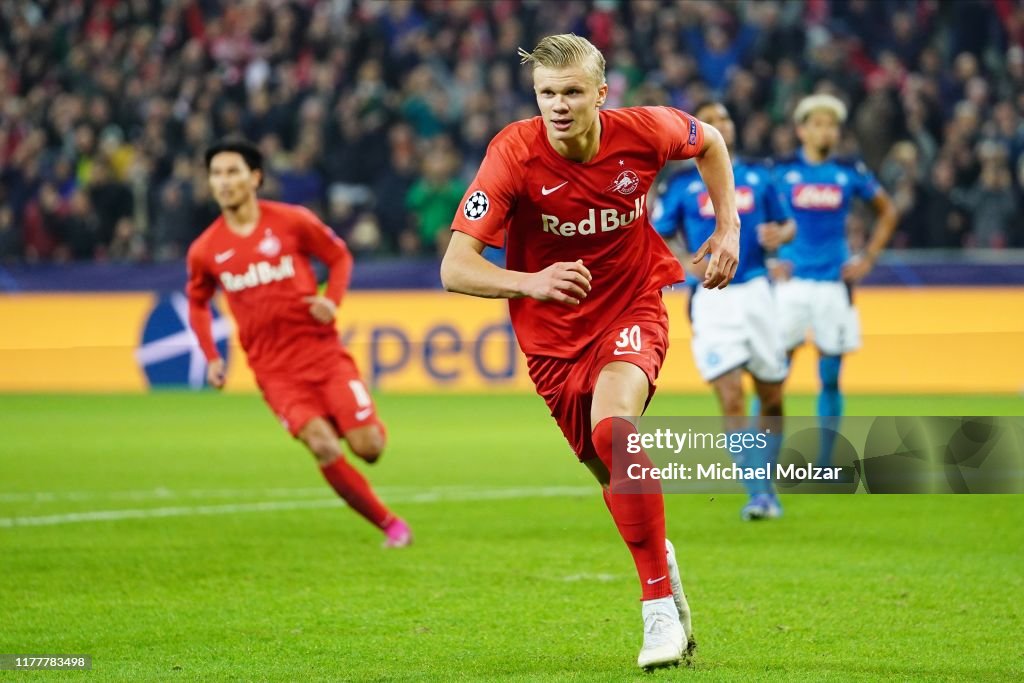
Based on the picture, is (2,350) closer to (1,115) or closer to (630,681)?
(1,115)

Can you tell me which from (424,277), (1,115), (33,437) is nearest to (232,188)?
(33,437)

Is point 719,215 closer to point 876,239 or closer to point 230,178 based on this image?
point 230,178

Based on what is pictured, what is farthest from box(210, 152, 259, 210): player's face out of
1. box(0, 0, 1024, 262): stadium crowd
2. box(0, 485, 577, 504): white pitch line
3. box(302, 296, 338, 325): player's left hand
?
box(0, 0, 1024, 262): stadium crowd

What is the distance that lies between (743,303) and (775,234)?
0.49m

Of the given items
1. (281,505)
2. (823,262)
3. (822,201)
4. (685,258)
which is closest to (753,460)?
(685,258)

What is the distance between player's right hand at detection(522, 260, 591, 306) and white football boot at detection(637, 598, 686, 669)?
1.11 m

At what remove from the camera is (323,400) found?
915cm

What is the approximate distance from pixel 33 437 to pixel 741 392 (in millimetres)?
8078

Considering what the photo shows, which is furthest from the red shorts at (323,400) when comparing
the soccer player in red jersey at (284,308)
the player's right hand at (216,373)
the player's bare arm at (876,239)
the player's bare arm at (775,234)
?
the player's bare arm at (876,239)

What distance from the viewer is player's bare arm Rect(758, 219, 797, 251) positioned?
976 cm

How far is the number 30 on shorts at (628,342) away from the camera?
231 inches

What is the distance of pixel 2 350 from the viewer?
1998 centimetres

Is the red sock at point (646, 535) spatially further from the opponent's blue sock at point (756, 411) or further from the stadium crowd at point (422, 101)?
the stadium crowd at point (422, 101)

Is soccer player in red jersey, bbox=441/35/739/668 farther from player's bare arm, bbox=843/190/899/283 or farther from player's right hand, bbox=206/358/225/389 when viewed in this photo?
player's bare arm, bbox=843/190/899/283
